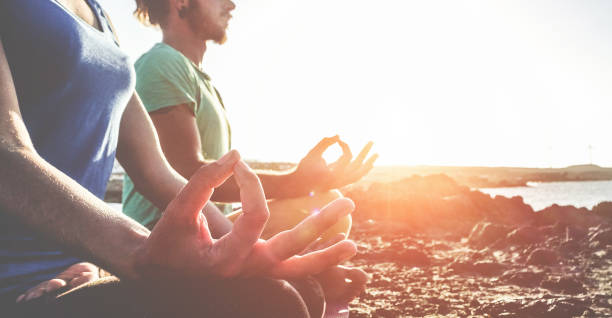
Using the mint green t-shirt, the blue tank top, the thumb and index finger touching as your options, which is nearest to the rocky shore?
the mint green t-shirt

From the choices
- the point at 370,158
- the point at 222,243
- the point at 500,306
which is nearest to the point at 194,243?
the point at 222,243

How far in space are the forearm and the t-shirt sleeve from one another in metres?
1.65

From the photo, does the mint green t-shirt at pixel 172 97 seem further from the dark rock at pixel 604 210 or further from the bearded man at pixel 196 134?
the dark rock at pixel 604 210

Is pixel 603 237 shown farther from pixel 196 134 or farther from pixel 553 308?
pixel 196 134

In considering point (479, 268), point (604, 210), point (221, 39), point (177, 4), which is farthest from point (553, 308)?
point (604, 210)

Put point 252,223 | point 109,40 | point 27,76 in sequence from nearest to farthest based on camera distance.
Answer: point 252,223 < point 27,76 < point 109,40

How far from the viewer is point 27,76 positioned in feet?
3.52

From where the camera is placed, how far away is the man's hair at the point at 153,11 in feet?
9.93

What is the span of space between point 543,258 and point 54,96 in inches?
180

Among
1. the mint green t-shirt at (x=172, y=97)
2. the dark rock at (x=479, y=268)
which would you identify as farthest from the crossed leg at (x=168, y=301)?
the dark rock at (x=479, y=268)

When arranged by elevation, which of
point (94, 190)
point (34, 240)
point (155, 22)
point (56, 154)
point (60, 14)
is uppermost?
point (155, 22)

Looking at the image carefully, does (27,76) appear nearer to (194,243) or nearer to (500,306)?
(194,243)

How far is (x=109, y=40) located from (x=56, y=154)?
0.48 metres

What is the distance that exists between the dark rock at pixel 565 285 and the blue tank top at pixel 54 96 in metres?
3.50
